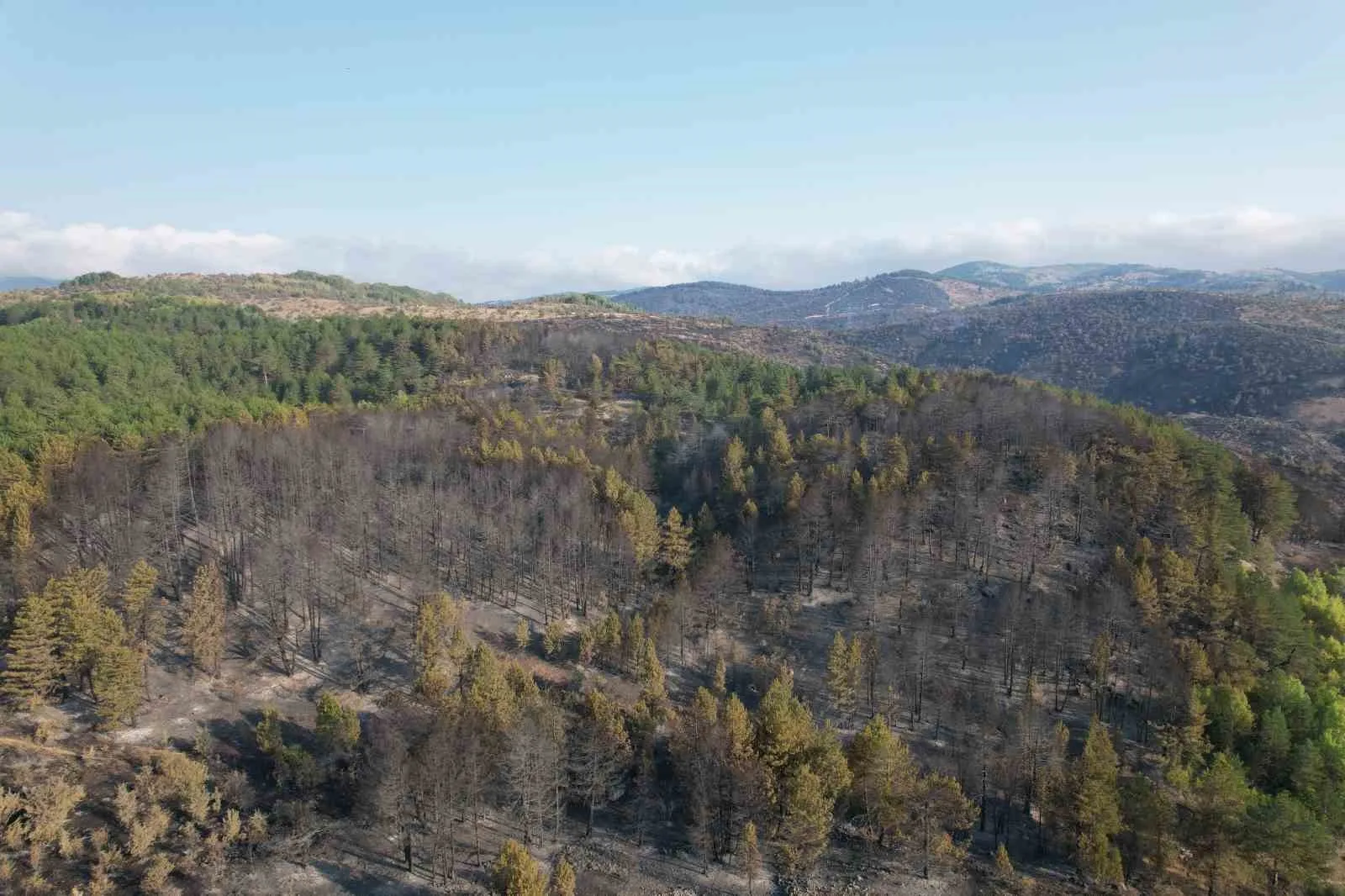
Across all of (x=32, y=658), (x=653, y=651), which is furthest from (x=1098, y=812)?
(x=32, y=658)

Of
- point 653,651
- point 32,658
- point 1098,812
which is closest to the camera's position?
point 1098,812

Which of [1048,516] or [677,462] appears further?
[677,462]

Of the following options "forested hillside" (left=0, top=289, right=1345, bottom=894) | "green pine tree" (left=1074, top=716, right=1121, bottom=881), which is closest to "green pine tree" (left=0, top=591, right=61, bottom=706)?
"forested hillside" (left=0, top=289, right=1345, bottom=894)

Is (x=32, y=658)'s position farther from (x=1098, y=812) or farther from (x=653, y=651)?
(x=1098, y=812)

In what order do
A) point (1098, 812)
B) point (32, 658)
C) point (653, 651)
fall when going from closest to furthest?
point (1098, 812) → point (32, 658) → point (653, 651)

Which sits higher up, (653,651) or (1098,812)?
(653,651)

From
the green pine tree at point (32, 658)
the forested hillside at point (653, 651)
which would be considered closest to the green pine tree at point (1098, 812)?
the forested hillside at point (653, 651)

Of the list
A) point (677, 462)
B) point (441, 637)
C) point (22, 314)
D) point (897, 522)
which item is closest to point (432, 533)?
point (441, 637)

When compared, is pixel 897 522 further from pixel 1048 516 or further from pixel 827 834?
pixel 827 834
